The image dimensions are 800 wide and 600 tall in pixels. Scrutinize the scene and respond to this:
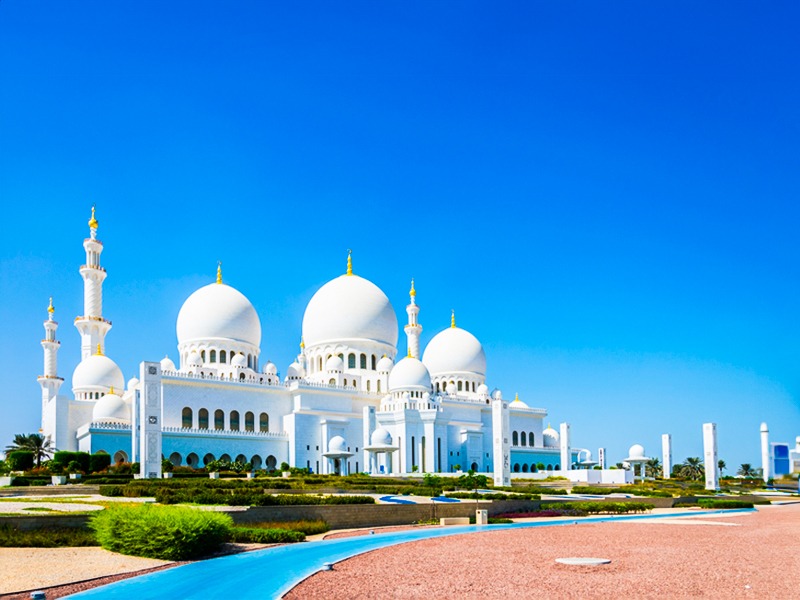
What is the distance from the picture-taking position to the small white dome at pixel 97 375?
57.9 metres

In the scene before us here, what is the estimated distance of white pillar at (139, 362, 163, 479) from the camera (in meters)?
41.2

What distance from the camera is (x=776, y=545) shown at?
19.9 metres

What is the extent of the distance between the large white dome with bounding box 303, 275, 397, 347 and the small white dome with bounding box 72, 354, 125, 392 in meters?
15.3

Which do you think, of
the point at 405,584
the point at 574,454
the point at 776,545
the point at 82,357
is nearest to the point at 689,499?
the point at 776,545

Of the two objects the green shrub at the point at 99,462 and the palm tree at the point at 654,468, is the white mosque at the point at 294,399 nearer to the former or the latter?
the green shrub at the point at 99,462

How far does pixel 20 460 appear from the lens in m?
48.0

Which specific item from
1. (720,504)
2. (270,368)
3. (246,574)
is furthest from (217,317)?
(246,574)

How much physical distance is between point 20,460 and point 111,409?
22.8ft

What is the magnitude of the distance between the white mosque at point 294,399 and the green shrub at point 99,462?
6.84ft

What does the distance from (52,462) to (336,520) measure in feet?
87.1

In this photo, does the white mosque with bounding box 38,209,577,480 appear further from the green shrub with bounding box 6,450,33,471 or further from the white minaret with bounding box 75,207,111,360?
the green shrub with bounding box 6,450,33,471

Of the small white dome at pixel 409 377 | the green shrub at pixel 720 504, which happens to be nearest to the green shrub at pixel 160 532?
the green shrub at pixel 720 504

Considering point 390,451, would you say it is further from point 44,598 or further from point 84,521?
point 44,598

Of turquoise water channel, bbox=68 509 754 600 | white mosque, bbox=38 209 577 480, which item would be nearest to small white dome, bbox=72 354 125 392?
white mosque, bbox=38 209 577 480
